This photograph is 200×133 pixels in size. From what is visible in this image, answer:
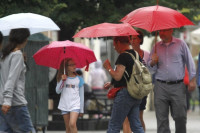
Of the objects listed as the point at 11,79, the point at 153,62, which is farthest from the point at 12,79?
the point at 153,62

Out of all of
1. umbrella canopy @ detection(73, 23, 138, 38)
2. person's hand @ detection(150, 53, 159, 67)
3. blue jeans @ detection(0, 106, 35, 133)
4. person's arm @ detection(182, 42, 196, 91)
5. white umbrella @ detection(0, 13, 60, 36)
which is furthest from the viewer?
person's hand @ detection(150, 53, 159, 67)

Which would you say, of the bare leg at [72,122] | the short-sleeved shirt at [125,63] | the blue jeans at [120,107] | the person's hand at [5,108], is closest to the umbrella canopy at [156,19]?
the short-sleeved shirt at [125,63]

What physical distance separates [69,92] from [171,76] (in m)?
1.73

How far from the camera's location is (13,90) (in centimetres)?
879

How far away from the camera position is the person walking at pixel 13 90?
28.5 feet

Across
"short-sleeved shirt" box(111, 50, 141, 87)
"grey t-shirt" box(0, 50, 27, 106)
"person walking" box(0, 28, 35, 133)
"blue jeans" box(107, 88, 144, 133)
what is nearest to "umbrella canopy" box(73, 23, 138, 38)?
"short-sleeved shirt" box(111, 50, 141, 87)

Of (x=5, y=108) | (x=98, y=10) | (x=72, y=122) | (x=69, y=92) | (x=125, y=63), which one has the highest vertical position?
(x=125, y=63)

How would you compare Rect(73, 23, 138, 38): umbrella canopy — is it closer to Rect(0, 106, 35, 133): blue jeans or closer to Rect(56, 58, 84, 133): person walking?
Rect(56, 58, 84, 133): person walking

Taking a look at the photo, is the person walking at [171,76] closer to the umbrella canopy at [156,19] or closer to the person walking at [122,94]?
the umbrella canopy at [156,19]

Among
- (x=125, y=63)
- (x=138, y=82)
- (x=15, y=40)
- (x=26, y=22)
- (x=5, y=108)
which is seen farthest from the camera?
(x=26, y=22)

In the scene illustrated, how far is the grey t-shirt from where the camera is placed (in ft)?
28.4

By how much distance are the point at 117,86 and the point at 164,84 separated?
1.73m

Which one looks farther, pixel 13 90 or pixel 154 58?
pixel 154 58

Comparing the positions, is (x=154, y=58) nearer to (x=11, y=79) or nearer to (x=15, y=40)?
(x=15, y=40)
